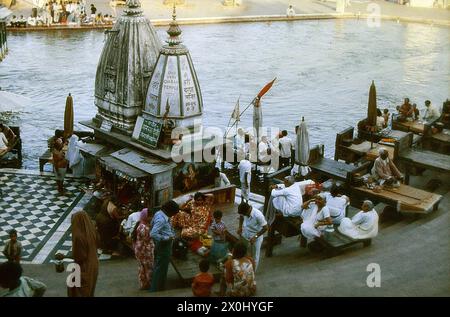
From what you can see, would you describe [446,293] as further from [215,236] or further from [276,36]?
[276,36]

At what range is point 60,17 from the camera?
128 feet

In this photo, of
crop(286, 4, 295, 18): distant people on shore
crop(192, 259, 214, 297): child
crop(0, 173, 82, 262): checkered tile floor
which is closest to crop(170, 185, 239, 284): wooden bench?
crop(192, 259, 214, 297): child

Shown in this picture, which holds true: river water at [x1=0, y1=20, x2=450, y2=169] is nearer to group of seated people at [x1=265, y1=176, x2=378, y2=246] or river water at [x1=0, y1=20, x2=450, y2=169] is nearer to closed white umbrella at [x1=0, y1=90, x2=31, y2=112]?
closed white umbrella at [x1=0, y1=90, x2=31, y2=112]

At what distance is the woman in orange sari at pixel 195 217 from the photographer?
38.1ft

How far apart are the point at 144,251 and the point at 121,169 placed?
3.73 meters

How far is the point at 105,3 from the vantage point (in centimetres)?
4588

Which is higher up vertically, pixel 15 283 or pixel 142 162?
pixel 15 283

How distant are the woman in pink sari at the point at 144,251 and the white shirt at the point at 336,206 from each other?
144 inches

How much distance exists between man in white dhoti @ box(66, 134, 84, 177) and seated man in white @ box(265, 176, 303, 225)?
19.3ft

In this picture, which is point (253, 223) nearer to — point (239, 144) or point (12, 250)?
point (12, 250)

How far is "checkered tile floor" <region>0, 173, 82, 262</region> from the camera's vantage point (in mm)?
12695

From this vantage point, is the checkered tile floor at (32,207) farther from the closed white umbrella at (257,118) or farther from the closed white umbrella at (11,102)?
the closed white umbrella at (257,118)

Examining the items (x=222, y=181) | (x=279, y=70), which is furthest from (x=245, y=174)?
(x=279, y=70)
